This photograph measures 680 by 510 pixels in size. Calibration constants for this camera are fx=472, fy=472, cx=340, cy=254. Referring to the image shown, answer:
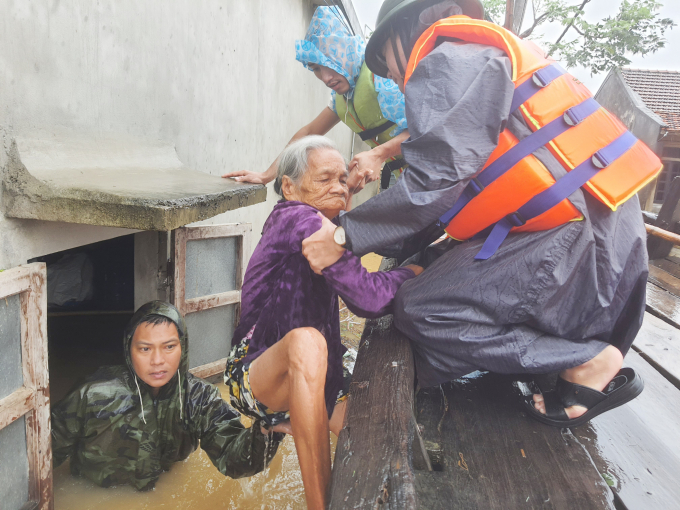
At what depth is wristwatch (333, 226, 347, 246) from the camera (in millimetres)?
1702

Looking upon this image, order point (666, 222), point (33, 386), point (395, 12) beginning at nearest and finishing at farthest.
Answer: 1. point (395, 12)
2. point (33, 386)
3. point (666, 222)

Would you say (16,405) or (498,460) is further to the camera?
(16,405)

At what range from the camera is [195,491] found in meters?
3.04

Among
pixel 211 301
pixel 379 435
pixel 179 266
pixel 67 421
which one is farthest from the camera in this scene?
pixel 211 301

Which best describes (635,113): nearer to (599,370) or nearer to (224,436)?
(599,370)

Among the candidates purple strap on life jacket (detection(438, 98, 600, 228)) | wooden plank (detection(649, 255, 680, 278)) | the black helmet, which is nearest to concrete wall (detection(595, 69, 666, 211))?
wooden plank (detection(649, 255, 680, 278))

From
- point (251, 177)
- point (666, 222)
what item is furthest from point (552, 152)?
point (666, 222)

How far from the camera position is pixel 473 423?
1.81m

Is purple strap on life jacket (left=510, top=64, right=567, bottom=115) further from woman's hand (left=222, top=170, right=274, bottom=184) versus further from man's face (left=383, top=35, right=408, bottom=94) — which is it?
woman's hand (left=222, top=170, right=274, bottom=184)

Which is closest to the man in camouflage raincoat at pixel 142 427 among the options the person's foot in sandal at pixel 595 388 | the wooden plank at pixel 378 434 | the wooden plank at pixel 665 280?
the wooden plank at pixel 378 434

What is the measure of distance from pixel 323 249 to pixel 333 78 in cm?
182

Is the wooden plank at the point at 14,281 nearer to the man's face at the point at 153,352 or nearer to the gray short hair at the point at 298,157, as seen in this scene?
the man's face at the point at 153,352

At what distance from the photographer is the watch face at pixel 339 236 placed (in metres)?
1.71

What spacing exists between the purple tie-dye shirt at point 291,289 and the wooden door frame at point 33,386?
2.86 ft
